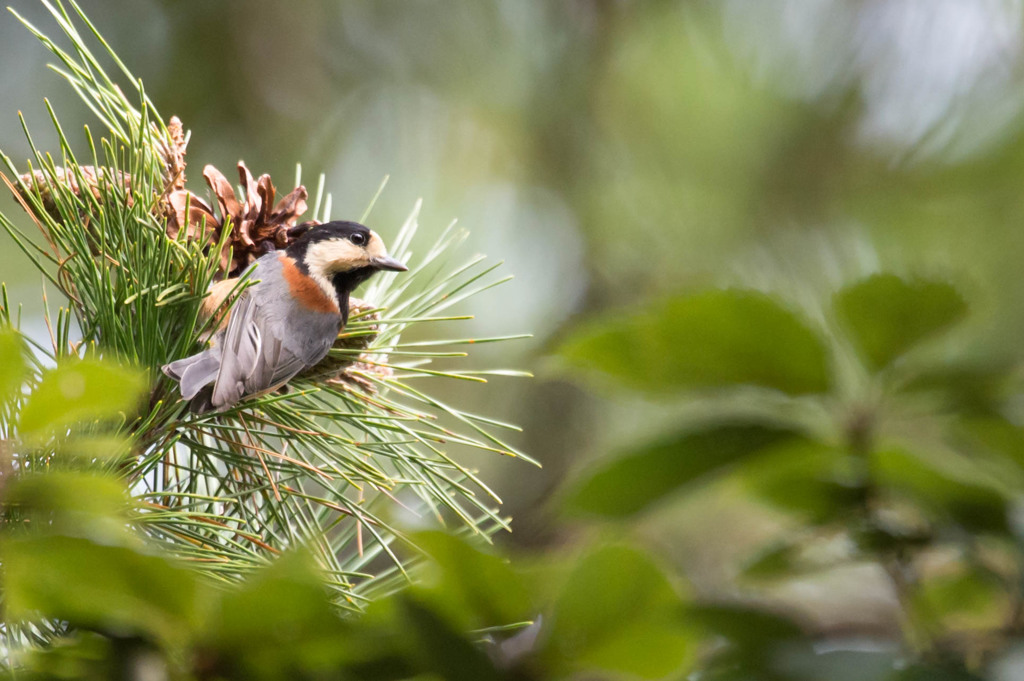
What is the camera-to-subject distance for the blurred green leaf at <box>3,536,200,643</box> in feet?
0.62

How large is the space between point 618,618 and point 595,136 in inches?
71.5

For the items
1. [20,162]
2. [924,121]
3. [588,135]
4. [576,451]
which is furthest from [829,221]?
[20,162]

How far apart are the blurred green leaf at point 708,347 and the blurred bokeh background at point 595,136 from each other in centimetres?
123

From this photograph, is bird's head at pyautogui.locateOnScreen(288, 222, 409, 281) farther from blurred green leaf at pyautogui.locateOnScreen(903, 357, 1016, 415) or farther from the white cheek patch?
blurred green leaf at pyautogui.locateOnScreen(903, 357, 1016, 415)

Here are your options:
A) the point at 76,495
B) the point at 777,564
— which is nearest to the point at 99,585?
the point at 76,495

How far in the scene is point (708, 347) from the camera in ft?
0.79

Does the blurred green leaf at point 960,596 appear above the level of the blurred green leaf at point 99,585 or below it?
above

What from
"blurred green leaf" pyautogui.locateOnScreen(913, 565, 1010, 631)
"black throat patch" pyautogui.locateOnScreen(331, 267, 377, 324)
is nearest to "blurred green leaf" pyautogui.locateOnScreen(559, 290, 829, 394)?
"blurred green leaf" pyautogui.locateOnScreen(913, 565, 1010, 631)

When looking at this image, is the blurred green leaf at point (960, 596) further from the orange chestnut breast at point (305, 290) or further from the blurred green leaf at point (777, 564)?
the orange chestnut breast at point (305, 290)

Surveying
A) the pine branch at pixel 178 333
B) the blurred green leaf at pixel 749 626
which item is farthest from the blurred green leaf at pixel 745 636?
the pine branch at pixel 178 333

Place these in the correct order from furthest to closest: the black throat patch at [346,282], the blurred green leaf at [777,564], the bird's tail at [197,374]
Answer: the black throat patch at [346,282]
the bird's tail at [197,374]
the blurred green leaf at [777,564]

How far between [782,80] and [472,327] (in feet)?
2.92

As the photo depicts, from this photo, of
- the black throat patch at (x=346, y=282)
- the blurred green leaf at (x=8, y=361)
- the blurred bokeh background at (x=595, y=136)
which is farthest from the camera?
the blurred bokeh background at (x=595, y=136)

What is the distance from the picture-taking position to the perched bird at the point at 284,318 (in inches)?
18.2
